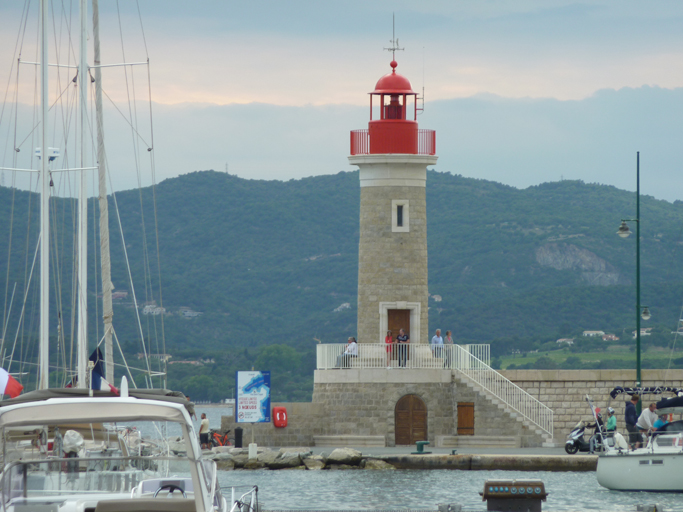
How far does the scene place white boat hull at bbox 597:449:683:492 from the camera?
21.0 metres

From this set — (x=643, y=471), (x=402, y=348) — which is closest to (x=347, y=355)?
(x=402, y=348)

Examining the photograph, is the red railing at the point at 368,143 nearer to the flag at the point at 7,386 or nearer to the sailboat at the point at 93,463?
the flag at the point at 7,386

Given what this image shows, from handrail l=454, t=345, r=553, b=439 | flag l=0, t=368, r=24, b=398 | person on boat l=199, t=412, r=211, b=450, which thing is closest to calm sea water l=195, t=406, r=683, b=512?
person on boat l=199, t=412, r=211, b=450

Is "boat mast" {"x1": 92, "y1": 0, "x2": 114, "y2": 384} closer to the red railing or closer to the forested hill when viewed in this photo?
the red railing

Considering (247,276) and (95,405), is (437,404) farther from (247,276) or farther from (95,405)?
(247,276)

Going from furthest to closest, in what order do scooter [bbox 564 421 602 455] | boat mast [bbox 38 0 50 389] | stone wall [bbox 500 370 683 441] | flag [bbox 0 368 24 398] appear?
stone wall [bbox 500 370 683 441] < scooter [bbox 564 421 602 455] < boat mast [bbox 38 0 50 389] < flag [bbox 0 368 24 398]

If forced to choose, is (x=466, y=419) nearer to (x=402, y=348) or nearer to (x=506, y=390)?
(x=506, y=390)

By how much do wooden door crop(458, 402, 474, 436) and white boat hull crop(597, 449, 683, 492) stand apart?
7.68 metres

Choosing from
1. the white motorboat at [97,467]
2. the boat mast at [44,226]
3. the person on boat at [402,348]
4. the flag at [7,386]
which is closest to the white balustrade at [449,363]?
the person on boat at [402,348]

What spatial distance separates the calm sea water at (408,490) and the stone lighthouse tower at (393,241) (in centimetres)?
519

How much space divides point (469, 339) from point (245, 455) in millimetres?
68553

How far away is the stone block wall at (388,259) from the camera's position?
29781mm

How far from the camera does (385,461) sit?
26266 mm

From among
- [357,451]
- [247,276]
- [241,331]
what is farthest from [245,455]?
[247,276]
